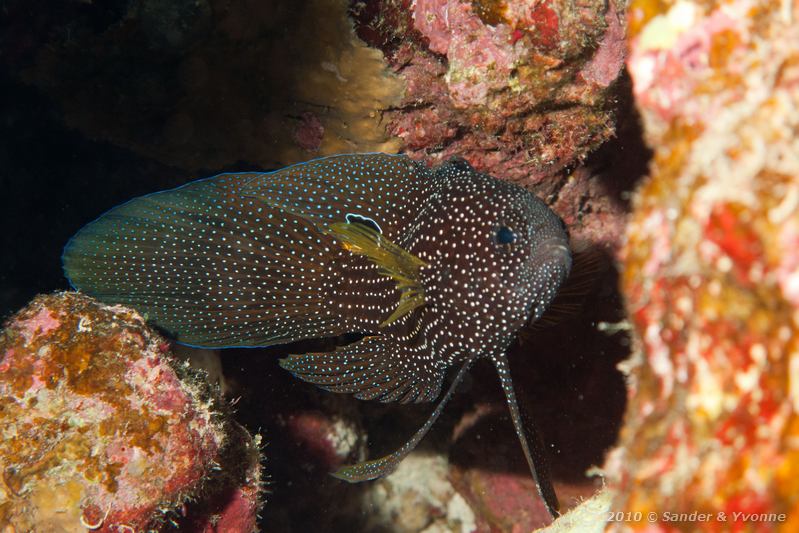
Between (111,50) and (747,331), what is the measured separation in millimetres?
5709

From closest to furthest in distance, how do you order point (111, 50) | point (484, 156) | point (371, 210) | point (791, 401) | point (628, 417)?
point (791, 401), point (628, 417), point (371, 210), point (484, 156), point (111, 50)

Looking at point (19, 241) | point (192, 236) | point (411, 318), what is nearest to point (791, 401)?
point (411, 318)

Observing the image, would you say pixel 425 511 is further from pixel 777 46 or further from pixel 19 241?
pixel 777 46

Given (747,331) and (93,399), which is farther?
(93,399)

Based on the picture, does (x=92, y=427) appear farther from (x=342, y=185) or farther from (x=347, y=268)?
(x=342, y=185)

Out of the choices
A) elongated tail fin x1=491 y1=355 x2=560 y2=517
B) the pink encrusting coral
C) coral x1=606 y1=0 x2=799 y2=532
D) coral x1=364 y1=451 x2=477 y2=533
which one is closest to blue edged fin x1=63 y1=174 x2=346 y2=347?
the pink encrusting coral

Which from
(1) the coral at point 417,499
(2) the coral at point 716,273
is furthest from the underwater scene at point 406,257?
(1) the coral at point 417,499

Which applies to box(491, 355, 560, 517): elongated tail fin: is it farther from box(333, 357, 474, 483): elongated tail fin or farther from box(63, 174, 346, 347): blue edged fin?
box(63, 174, 346, 347): blue edged fin

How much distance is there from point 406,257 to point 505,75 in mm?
1526

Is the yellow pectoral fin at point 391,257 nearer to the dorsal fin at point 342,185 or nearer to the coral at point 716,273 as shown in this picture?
the dorsal fin at point 342,185

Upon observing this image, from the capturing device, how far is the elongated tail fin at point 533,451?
351 centimetres

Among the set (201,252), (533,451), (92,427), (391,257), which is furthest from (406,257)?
(92,427)

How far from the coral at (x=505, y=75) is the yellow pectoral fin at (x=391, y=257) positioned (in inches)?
52.7

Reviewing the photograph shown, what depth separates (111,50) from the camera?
504cm
